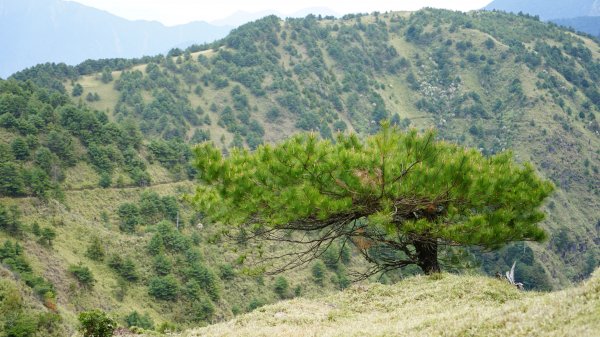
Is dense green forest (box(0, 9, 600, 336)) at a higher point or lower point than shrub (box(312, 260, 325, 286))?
higher

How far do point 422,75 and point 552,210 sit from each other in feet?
236

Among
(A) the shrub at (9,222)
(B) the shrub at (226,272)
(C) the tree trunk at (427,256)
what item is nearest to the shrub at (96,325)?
(C) the tree trunk at (427,256)

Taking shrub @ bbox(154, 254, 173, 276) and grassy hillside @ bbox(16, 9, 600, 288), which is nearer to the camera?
shrub @ bbox(154, 254, 173, 276)

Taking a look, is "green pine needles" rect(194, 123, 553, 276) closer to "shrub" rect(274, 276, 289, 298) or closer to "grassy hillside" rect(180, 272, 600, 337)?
"grassy hillside" rect(180, 272, 600, 337)

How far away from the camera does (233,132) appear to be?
382ft

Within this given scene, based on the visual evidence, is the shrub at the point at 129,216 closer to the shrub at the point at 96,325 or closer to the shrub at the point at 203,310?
the shrub at the point at 203,310

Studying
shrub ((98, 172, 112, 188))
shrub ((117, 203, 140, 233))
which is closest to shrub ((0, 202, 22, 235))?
shrub ((117, 203, 140, 233))

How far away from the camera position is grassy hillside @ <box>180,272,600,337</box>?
7477 millimetres

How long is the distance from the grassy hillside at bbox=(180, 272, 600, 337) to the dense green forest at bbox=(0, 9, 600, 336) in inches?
106

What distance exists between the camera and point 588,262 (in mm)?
98000

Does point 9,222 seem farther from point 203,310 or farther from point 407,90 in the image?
point 407,90

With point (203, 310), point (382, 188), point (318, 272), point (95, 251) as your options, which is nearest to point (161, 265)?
point (203, 310)

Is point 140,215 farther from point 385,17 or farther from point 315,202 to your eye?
point 385,17

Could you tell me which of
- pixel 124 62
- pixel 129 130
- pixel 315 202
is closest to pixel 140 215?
pixel 129 130
